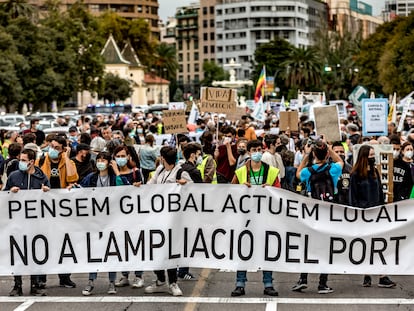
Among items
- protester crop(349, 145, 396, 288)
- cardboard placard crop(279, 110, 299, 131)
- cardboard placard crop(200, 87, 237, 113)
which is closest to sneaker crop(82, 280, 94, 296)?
protester crop(349, 145, 396, 288)

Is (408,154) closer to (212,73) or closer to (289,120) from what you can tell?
(289,120)

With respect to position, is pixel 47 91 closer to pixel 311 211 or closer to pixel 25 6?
pixel 25 6

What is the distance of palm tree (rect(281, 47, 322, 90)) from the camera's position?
121125 mm

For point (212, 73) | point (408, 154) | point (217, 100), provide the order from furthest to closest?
point (212, 73) < point (217, 100) < point (408, 154)

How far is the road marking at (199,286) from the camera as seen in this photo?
415 inches

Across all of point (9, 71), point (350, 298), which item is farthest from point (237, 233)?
point (9, 71)

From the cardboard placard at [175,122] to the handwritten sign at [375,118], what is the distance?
3060 mm

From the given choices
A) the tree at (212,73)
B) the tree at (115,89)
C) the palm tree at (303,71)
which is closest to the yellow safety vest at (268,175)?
the palm tree at (303,71)

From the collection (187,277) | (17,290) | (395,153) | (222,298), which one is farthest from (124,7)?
(222,298)

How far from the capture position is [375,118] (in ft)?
57.0

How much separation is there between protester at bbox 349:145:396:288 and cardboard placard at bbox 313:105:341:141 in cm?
329

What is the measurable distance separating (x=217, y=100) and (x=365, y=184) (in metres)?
9.46

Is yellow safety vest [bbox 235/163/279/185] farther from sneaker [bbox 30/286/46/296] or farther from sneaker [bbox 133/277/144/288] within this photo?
sneaker [bbox 30/286/46/296]

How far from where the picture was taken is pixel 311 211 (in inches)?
435
